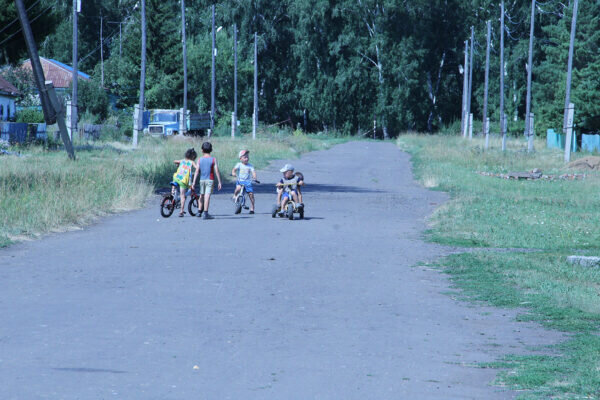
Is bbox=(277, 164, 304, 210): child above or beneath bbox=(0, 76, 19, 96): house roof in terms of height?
beneath

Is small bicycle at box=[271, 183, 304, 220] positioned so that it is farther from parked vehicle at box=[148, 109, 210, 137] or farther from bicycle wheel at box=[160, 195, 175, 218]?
parked vehicle at box=[148, 109, 210, 137]

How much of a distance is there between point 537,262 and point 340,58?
2954 inches

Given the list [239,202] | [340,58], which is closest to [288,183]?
[239,202]

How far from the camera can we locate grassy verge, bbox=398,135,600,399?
6980 mm

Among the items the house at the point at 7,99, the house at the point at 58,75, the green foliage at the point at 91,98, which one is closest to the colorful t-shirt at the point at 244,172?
the house at the point at 7,99

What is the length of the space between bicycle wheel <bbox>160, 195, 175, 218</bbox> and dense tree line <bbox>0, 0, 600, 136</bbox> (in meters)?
59.3

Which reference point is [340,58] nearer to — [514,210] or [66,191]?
[514,210]

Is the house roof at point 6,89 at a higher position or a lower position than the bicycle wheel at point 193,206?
higher

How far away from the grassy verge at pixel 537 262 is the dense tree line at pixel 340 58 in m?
50.7

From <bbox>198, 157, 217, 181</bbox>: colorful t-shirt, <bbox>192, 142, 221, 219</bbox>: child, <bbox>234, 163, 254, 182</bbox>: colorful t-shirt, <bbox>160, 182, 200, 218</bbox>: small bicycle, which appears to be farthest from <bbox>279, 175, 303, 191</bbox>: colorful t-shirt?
<bbox>160, 182, 200, 218</bbox>: small bicycle

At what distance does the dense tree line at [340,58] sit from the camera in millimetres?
80250

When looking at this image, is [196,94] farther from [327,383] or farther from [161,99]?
[327,383]

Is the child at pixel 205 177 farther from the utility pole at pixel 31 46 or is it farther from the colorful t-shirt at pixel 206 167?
the utility pole at pixel 31 46

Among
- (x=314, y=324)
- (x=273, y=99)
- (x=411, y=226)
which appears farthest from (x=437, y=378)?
(x=273, y=99)
